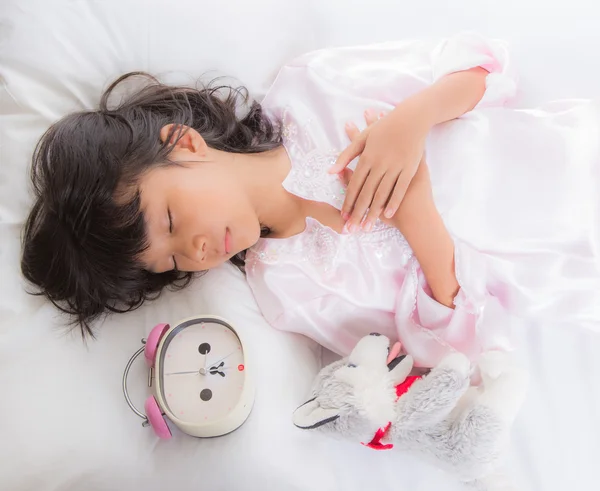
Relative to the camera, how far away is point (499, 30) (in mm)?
1181

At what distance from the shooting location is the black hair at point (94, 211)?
843 millimetres

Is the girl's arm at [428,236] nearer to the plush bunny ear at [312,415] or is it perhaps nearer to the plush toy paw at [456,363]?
the plush toy paw at [456,363]

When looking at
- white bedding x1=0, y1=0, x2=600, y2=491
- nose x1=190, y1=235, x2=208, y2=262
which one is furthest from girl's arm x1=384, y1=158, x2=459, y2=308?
nose x1=190, y1=235, x2=208, y2=262

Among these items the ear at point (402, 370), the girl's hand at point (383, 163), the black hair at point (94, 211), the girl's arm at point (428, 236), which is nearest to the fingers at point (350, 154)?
the girl's hand at point (383, 163)

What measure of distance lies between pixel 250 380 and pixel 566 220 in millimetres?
609

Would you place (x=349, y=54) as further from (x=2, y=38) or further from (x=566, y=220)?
(x=2, y=38)

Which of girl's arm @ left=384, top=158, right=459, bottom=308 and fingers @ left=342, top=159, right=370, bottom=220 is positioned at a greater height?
fingers @ left=342, top=159, right=370, bottom=220

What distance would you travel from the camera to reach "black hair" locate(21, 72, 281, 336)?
0.84 metres

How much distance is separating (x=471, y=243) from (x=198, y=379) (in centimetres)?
52

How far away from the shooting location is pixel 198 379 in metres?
0.82

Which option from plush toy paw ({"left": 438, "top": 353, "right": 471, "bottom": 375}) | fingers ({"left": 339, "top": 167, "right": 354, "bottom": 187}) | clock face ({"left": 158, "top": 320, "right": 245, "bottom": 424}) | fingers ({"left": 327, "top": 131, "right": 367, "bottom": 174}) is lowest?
clock face ({"left": 158, "top": 320, "right": 245, "bottom": 424})

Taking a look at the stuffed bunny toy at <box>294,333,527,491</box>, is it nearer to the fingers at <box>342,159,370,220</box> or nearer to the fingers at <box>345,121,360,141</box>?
the fingers at <box>342,159,370,220</box>

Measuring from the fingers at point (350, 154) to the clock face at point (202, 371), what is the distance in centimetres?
32

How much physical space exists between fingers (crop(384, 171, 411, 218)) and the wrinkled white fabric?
0.29 ft
